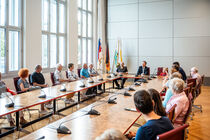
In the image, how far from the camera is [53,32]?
26.3ft

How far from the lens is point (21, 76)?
176 inches

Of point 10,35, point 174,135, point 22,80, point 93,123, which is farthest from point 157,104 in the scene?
point 10,35

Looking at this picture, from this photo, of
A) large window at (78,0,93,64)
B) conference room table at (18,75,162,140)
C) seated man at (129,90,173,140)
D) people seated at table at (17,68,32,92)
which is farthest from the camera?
Answer: large window at (78,0,93,64)

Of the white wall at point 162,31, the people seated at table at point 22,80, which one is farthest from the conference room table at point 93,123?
the white wall at point 162,31

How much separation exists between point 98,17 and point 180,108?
29.3ft

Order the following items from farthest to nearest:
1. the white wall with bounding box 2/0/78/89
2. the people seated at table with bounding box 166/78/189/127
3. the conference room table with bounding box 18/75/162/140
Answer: the white wall with bounding box 2/0/78/89
the people seated at table with bounding box 166/78/189/127
the conference room table with bounding box 18/75/162/140

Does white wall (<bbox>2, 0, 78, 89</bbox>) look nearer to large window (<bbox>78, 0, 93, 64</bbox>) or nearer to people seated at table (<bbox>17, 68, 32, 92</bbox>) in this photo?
people seated at table (<bbox>17, 68, 32, 92</bbox>)

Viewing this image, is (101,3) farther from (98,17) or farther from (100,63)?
(100,63)

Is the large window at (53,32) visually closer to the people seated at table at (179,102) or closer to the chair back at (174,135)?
the people seated at table at (179,102)

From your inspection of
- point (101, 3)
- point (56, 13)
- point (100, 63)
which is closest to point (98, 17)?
point (101, 3)

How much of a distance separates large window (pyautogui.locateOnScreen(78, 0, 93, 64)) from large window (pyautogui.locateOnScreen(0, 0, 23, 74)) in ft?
11.8

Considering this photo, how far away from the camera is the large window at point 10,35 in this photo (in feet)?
19.4

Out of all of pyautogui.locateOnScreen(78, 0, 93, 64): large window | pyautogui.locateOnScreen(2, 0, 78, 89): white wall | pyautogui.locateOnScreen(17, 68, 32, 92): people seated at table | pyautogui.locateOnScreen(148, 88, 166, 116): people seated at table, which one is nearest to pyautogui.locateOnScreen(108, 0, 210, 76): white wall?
pyautogui.locateOnScreen(78, 0, 93, 64): large window

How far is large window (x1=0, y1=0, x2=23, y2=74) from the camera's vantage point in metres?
5.92
